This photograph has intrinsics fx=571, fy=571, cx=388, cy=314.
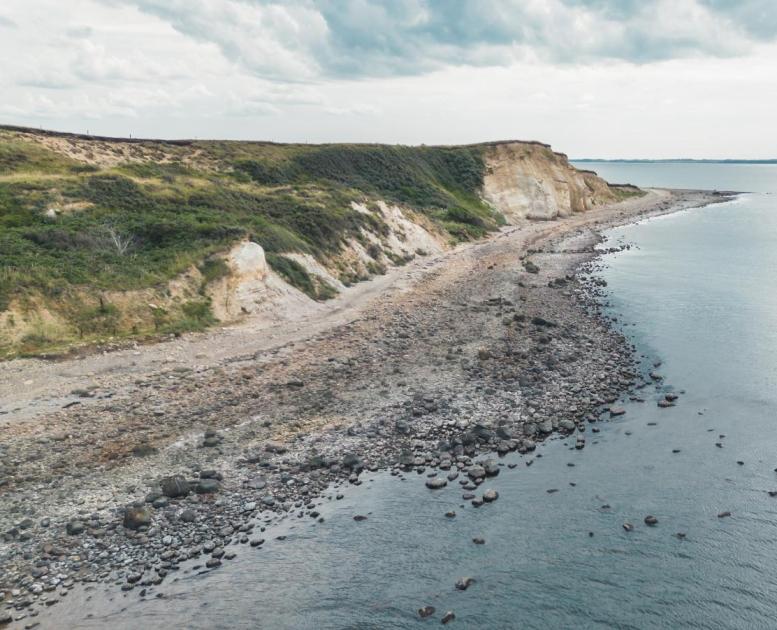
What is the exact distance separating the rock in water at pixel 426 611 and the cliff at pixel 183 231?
72.6ft

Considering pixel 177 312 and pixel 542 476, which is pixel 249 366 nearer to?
pixel 177 312

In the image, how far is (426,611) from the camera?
44.7 feet

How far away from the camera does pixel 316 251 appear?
153 ft

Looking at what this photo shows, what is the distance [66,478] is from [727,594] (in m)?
19.2

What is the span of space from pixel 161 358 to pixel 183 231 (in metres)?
14.3

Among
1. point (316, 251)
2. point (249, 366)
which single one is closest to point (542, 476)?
point (249, 366)

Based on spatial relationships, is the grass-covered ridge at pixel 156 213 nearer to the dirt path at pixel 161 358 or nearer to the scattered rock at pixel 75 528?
the dirt path at pixel 161 358

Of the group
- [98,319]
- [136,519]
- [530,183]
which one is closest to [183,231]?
[98,319]

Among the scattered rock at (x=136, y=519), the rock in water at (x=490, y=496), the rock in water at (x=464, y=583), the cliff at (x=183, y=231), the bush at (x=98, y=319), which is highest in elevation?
→ the cliff at (x=183, y=231)

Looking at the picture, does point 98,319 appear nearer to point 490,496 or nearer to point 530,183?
point 490,496

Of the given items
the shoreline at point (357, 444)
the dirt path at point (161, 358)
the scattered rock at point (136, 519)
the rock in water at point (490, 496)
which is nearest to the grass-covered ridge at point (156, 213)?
the dirt path at point (161, 358)

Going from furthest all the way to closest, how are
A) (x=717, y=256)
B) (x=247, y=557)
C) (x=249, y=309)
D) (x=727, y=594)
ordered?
(x=717, y=256) < (x=249, y=309) < (x=247, y=557) < (x=727, y=594)

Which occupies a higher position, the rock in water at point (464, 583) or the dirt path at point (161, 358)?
the dirt path at point (161, 358)

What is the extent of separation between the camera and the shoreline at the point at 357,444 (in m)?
15.5
